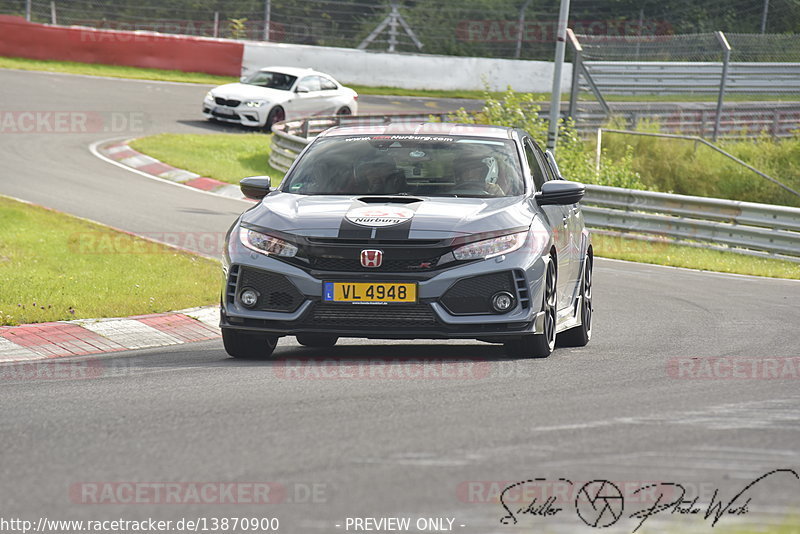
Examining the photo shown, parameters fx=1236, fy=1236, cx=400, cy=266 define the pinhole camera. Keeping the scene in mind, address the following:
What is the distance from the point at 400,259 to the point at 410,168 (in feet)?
4.42

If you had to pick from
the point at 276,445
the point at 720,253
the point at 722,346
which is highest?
the point at 276,445

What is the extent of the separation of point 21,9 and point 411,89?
1242 cm

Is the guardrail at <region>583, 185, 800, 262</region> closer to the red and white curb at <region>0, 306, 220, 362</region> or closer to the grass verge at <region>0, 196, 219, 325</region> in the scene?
the grass verge at <region>0, 196, 219, 325</region>

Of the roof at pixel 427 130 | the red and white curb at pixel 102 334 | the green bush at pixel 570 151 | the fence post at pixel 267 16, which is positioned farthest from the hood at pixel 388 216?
the fence post at pixel 267 16

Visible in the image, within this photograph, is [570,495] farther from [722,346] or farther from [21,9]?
[21,9]

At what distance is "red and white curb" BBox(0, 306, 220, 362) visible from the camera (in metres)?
8.99

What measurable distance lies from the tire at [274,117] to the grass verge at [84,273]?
14.0 m

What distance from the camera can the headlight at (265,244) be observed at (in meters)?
7.74

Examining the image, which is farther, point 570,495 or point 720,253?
point 720,253

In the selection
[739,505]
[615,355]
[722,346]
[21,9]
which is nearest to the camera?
[739,505]

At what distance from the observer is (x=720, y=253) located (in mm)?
19406

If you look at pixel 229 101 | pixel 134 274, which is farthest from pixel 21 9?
pixel 134 274

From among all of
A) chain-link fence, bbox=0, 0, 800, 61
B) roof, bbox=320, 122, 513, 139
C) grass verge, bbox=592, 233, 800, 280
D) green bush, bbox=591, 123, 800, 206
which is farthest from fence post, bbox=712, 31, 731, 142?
roof, bbox=320, 122, 513, 139

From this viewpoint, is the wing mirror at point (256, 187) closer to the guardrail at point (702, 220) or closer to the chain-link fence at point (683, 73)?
the guardrail at point (702, 220)
